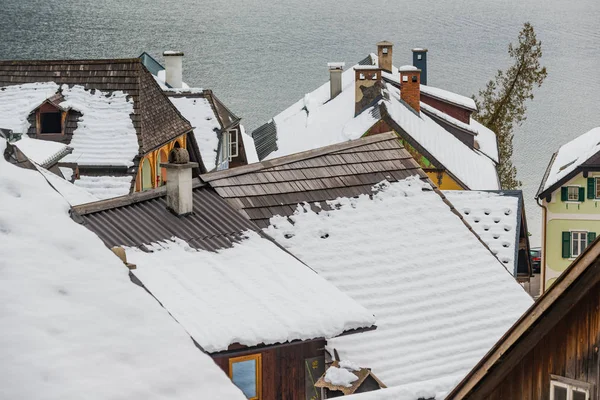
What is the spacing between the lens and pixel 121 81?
32375 millimetres

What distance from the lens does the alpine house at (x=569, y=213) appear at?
4494 cm

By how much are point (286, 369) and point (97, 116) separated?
17966 mm

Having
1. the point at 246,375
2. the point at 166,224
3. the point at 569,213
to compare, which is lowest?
the point at 246,375

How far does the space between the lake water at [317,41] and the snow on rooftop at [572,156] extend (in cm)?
849

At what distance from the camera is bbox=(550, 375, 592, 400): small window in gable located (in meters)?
10.1

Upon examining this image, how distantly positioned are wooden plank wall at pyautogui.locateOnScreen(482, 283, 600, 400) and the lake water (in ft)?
160

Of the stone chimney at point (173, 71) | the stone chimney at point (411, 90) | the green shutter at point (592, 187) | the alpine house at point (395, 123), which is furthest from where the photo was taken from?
the stone chimney at point (411, 90)

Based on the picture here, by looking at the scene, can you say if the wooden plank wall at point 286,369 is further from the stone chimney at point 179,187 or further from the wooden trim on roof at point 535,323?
the wooden trim on roof at point 535,323

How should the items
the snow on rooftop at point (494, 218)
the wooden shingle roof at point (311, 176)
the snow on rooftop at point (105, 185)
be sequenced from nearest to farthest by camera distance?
the wooden shingle roof at point (311, 176), the snow on rooftop at point (494, 218), the snow on rooftop at point (105, 185)

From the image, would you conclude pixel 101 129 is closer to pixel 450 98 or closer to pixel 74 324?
pixel 450 98

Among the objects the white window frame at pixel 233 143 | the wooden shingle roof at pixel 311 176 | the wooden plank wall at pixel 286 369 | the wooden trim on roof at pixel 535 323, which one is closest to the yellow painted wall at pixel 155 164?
the white window frame at pixel 233 143

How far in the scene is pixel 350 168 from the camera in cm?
2006

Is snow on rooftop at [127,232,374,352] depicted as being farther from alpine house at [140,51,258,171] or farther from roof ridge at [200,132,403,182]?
alpine house at [140,51,258,171]

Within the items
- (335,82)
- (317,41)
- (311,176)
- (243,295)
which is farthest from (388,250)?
(317,41)
